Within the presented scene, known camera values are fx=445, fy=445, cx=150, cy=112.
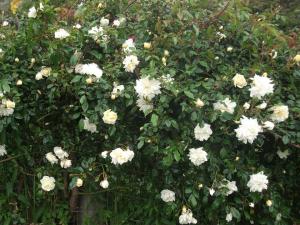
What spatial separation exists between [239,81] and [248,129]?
0.90 ft

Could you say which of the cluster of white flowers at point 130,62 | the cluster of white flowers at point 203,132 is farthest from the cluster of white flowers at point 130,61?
the cluster of white flowers at point 203,132

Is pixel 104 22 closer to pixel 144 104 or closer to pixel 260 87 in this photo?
pixel 144 104

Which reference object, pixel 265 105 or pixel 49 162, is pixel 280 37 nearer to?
pixel 265 105

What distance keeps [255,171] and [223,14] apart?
35.0 inches

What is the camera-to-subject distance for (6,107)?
90.5 inches

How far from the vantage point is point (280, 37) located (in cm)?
250

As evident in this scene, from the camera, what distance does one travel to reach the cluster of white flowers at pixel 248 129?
2.10 meters

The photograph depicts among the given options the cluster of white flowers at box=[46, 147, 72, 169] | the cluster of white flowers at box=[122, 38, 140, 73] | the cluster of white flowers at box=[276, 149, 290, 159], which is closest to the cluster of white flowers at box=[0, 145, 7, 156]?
the cluster of white flowers at box=[46, 147, 72, 169]

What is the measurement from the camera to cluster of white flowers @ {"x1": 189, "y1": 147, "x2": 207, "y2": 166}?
220 cm

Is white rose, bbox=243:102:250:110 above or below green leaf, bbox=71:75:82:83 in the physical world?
below

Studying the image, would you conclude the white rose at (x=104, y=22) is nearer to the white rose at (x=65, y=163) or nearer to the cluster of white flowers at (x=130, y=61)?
the cluster of white flowers at (x=130, y=61)

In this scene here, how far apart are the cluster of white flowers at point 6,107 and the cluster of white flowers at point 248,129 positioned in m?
1.14

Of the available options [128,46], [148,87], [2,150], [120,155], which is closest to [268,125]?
[148,87]

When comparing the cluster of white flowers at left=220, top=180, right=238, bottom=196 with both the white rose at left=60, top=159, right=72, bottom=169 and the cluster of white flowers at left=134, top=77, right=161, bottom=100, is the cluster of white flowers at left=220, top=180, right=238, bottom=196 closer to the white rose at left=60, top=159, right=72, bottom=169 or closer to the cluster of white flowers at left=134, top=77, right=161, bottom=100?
the cluster of white flowers at left=134, top=77, right=161, bottom=100
